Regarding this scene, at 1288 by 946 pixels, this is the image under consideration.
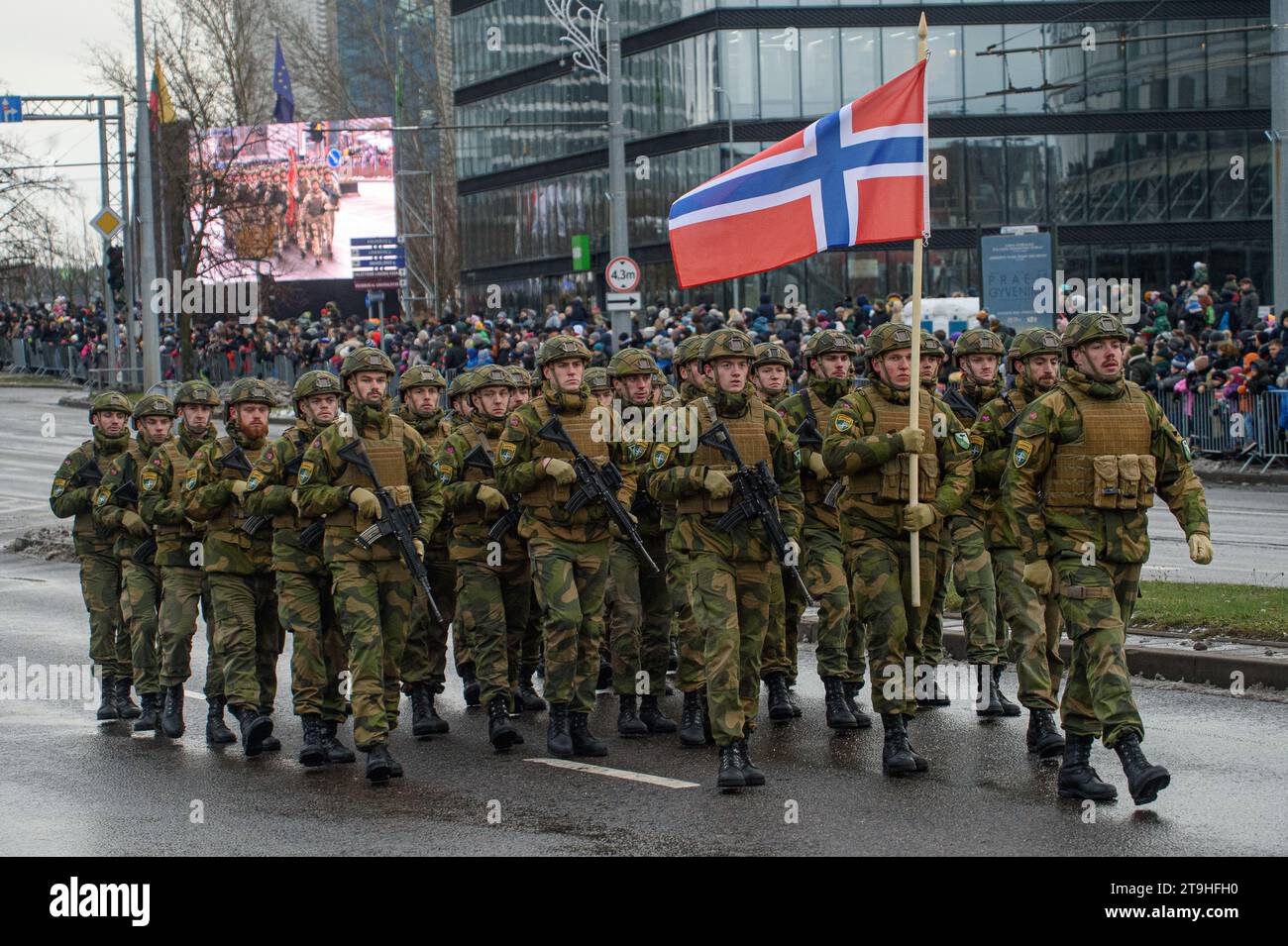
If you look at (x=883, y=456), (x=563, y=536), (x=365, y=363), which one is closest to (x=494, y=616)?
(x=563, y=536)

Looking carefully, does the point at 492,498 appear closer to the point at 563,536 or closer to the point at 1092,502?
the point at 563,536

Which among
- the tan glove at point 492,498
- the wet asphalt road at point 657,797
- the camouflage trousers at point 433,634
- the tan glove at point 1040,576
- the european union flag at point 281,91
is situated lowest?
the wet asphalt road at point 657,797

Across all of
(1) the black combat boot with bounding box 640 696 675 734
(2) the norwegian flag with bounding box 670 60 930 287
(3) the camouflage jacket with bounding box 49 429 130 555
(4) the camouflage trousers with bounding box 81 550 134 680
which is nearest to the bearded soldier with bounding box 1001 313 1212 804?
(2) the norwegian flag with bounding box 670 60 930 287

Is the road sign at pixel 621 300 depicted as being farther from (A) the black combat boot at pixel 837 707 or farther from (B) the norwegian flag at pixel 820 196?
(A) the black combat boot at pixel 837 707

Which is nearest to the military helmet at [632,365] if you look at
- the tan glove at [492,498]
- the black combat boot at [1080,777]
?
the tan glove at [492,498]

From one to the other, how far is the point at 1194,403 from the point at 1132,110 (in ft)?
69.8

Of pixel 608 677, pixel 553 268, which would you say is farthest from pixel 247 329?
pixel 608 677

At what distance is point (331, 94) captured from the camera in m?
69.9

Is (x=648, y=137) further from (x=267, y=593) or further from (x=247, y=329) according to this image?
(x=267, y=593)

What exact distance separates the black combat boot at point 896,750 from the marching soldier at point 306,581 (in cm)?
294

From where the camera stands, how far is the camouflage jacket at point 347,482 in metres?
9.23

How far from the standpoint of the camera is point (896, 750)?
28.1 ft

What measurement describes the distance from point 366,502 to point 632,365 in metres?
1.66
